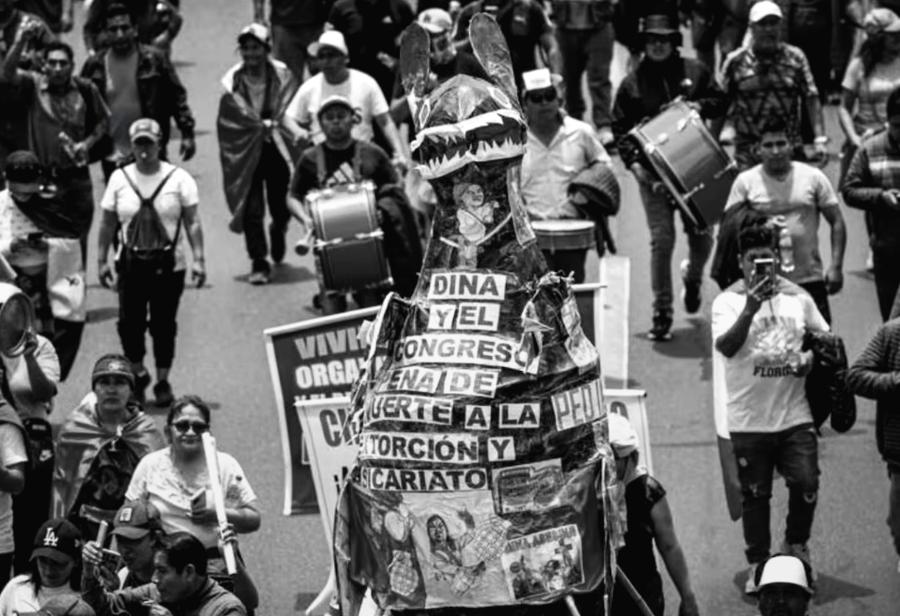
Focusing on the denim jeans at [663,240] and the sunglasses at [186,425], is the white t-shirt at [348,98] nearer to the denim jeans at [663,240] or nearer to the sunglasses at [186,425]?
the denim jeans at [663,240]

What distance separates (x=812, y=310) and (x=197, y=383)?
20.4ft

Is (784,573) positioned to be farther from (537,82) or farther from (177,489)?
(537,82)

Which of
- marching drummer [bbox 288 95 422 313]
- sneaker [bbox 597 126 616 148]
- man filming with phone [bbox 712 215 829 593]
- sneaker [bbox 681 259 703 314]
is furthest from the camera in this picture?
sneaker [bbox 597 126 616 148]

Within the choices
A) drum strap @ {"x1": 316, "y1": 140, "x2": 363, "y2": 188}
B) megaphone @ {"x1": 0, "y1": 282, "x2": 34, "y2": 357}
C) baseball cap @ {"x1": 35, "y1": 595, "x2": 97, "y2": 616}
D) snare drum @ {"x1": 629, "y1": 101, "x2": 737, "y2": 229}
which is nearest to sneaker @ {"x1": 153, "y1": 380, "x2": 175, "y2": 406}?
drum strap @ {"x1": 316, "y1": 140, "x2": 363, "y2": 188}

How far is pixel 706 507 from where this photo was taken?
16688mm

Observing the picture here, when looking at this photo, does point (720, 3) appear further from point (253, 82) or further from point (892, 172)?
point (892, 172)

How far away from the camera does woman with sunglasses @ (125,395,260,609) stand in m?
13.5

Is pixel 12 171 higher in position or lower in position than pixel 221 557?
higher

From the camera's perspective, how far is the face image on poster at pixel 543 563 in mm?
9711

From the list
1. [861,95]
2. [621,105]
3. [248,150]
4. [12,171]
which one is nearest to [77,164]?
[248,150]

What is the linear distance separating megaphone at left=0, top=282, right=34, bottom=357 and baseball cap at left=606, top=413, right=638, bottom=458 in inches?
144

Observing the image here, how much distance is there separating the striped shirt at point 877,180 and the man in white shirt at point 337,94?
3900 mm

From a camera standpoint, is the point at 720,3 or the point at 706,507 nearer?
the point at 706,507

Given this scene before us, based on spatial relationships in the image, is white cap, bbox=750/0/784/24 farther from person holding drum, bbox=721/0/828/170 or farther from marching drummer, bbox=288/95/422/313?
marching drummer, bbox=288/95/422/313
